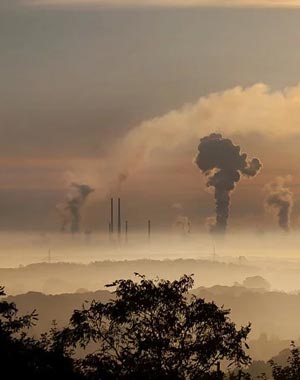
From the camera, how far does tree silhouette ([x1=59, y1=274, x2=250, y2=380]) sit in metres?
68.7

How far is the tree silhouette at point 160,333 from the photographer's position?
6869 cm

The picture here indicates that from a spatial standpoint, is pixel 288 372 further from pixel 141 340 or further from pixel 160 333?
pixel 141 340

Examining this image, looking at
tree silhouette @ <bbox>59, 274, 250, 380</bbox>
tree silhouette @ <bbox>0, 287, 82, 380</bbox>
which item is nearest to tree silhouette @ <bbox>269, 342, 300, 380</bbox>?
tree silhouette @ <bbox>59, 274, 250, 380</bbox>

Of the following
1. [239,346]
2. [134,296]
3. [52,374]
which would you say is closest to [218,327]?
[239,346]

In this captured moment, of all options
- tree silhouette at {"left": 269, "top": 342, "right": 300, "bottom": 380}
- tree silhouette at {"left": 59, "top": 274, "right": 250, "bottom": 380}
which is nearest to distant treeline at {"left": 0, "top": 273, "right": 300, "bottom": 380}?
tree silhouette at {"left": 59, "top": 274, "right": 250, "bottom": 380}

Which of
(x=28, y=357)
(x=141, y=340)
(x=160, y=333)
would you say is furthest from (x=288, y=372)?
(x=28, y=357)

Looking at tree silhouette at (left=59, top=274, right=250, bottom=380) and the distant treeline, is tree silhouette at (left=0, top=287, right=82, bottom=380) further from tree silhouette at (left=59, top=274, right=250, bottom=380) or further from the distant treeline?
tree silhouette at (left=59, top=274, right=250, bottom=380)

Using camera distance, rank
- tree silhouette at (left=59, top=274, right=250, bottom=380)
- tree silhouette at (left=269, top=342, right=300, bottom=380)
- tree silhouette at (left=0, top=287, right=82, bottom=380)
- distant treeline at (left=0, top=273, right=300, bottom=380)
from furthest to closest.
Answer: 1. tree silhouette at (left=269, top=342, right=300, bottom=380)
2. tree silhouette at (left=59, top=274, right=250, bottom=380)
3. distant treeline at (left=0, top=273, right=300, bottom=380)
4. tree silhouette at (left=0, top=287, right=82, bottom=380)

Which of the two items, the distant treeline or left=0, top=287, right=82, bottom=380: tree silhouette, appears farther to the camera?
the distant treeline

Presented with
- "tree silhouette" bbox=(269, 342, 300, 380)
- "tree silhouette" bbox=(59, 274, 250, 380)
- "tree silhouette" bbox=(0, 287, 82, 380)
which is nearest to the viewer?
"tree silhouette" bbox=(0, 287, 82, 380)

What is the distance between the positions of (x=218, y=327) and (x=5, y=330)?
603 inches

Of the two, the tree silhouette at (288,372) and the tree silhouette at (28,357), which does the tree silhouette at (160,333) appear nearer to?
the tree silhouette at (28,357)

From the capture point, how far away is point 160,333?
70000 millimetres

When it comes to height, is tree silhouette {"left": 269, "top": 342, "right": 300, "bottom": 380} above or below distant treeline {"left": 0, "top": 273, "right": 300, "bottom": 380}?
below
